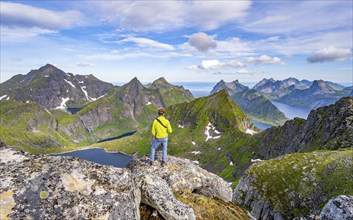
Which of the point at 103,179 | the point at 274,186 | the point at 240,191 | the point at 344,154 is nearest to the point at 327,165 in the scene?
the point at 344,154

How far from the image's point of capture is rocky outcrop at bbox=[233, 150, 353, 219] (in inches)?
2559

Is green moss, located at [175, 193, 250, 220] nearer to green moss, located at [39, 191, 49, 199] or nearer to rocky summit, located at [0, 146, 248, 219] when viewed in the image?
rocky summit, located at [0, 146, 248, 219]

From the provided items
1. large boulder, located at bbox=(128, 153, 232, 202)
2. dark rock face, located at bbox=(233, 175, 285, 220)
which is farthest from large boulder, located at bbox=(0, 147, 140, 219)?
dark rock face, located at bbox=(233, 175, 285, 220)

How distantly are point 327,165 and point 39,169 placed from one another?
76.7 metres

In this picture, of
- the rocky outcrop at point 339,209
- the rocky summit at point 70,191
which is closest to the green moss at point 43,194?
the rocky summit at point 70,191

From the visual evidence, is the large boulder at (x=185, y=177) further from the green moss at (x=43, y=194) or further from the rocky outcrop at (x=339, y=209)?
the green moss at (x=43, y=194)

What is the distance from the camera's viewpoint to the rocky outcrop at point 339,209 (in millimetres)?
23000

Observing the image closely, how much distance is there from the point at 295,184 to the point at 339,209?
51.3 meters

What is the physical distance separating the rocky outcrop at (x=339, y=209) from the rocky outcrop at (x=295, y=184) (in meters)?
40.1

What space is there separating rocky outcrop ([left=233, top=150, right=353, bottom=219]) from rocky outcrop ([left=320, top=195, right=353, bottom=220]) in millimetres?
40131

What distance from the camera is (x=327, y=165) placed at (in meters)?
71.5

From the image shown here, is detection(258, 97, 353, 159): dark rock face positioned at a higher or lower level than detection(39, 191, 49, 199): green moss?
lower

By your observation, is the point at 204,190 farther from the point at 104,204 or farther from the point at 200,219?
the point at 104,204

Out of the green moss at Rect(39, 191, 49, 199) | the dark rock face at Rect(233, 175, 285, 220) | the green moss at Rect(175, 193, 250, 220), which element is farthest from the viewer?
the dark rock face at Rect(233, 175, 285, 220)
